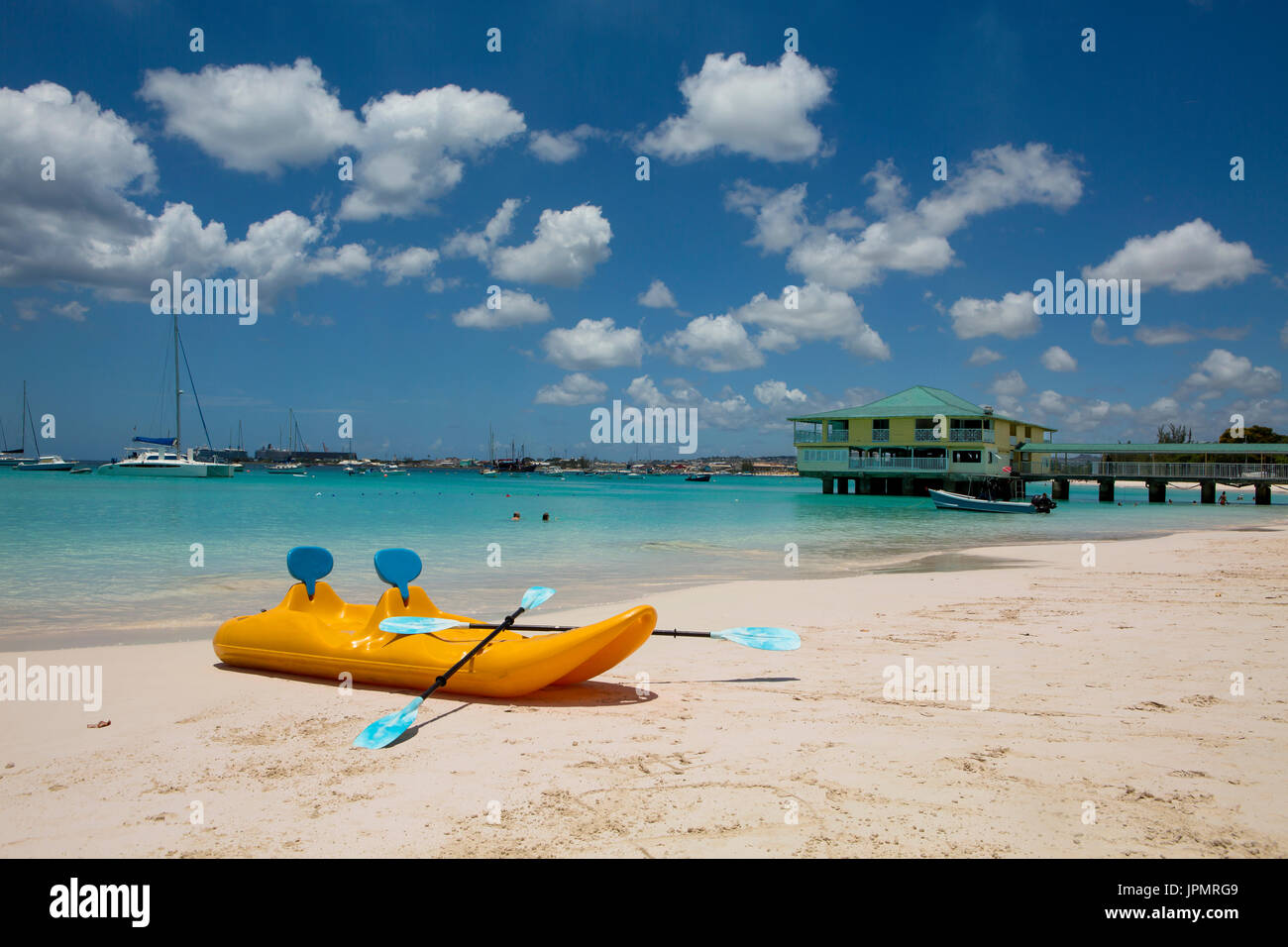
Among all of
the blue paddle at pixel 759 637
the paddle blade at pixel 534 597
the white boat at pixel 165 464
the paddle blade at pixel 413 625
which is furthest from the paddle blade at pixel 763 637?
the white boat at pixel 165 464

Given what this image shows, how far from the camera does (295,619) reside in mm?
7164

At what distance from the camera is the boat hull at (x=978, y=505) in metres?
38.7

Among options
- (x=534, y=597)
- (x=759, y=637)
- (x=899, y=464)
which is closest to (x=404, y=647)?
(x=534, y=597)

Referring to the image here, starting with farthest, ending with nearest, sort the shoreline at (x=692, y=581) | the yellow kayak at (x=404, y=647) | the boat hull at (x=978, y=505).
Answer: the boat hull at (x=978, y=505), the shoreline at (x=692, y=581), the yellow kayak at (x=404, y=647)

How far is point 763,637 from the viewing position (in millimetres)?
6750

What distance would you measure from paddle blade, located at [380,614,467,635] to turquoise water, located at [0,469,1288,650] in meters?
4.79

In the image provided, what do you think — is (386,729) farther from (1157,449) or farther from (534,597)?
(1157,449)

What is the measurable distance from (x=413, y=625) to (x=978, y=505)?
3854cm

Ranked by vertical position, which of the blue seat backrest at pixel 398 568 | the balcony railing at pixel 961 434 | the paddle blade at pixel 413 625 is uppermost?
the balcony railing at pixel 961 434

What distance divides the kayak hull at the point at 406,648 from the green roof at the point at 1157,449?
1942 inches

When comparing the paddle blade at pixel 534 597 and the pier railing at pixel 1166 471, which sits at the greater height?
the pier railing at pixel 1166 471

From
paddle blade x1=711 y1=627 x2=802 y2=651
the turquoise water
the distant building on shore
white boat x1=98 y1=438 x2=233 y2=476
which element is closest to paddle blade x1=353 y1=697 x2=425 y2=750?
paddle blade x1=711 y1=627 x2=802 y2=651

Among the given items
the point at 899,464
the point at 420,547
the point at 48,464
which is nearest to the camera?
the point at 420,547

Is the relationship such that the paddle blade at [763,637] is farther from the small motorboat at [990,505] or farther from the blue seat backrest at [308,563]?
the small motorboat at [990,505]
